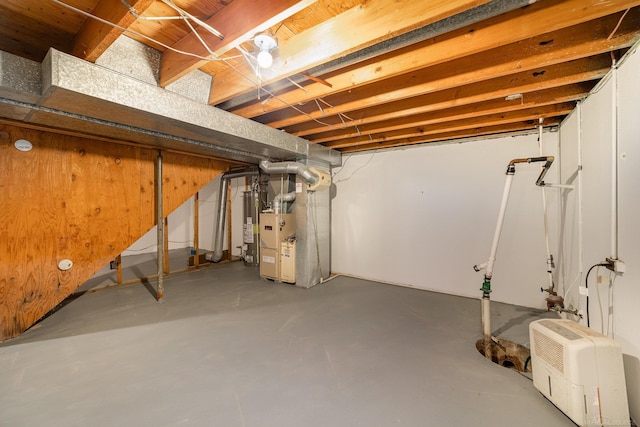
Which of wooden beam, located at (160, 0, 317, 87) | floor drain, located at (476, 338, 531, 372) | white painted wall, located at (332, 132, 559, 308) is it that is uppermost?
wooden beam, located at (160, 0, 317, 87)

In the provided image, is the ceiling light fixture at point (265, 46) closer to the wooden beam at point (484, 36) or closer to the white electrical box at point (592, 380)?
the wooden beam at point (484, 36)

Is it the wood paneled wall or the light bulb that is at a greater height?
the light bulb

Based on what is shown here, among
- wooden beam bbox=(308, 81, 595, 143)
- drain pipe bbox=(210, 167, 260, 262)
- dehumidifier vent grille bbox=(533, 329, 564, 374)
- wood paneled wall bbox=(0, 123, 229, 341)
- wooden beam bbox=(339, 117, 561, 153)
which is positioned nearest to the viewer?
dehumidifier vent grille bbox=(533, 329, 564, 374)

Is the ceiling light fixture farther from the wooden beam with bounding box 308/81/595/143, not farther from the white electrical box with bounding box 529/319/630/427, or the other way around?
the white electrical box with bounding box 529/319/630/427

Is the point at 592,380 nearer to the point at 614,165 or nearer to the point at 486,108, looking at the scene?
the point at 614,165

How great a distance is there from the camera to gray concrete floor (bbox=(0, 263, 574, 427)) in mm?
1362

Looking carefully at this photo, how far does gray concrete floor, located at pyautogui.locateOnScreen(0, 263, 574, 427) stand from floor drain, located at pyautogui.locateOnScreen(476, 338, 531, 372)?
0.10 metres

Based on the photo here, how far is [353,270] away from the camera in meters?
Answer: 4.09

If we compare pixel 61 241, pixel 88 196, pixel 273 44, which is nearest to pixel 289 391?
pixel 273 44

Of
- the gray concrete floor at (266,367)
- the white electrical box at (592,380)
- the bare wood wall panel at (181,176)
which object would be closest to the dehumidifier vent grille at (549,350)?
the white electrical box at (592,380)

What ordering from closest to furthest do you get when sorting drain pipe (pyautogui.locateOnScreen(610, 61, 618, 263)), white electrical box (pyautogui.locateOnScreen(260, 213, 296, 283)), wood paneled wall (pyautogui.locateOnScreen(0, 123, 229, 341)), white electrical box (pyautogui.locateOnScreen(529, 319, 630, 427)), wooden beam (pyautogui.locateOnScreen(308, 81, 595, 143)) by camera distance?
white electrical box (pyautogui.locateOnScreen(529, 319, 630, 427))
drain pipe (pyautogui.locateOnScreen(610, 61, 618, 263))
wooden beam (pyautogui.locateOnScreen(308, 81, 595, 143))
wood paneled wall (pyautogui.locateOnScreen(0, 123, 229, 341))
white electrical box (pyautogui.locateOnScreen(260, 213, 296, 283))

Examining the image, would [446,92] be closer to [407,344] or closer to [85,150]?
[407,344]

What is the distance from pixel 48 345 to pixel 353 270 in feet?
11.5

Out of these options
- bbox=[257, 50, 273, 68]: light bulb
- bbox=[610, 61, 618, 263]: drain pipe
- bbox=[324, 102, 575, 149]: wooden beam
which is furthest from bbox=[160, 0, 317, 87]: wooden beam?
bbox=[324, 102, 575, 149]: wooden beam
